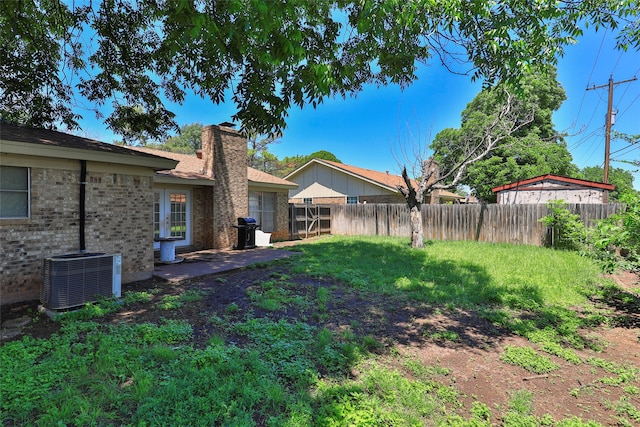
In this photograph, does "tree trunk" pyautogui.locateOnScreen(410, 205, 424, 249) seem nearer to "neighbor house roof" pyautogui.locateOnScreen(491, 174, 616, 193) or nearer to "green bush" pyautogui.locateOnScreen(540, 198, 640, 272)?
"green bush" pyautogui.locateOnScreen(540, 198, 640, 272)

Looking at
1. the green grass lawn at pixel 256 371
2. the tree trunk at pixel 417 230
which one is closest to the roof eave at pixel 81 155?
the green grass lawn at pixel 256 371

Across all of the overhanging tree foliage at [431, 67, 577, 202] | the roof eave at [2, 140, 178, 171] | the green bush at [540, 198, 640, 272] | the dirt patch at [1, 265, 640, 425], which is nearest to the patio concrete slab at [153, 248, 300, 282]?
the dirt patch at [1, 265, 640, 425]

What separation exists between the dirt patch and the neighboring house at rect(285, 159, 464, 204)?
13.1 metres

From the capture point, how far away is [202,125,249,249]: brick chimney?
35.7 feet

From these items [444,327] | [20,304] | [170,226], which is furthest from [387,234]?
[20,304]

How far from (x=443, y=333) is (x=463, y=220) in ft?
33.7

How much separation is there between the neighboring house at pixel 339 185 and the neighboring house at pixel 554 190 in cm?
594

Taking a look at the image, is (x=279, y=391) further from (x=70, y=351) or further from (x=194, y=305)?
(x=194, y=305)

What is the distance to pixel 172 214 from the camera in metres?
10.2

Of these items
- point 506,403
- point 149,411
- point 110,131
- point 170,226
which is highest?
point 110,131

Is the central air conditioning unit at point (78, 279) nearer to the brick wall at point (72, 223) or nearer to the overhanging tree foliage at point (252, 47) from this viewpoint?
the brick wall at point (72, 223)

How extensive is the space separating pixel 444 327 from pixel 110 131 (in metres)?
8.82

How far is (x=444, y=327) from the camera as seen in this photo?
452 centimetres

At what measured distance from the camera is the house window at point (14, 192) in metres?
4.88
